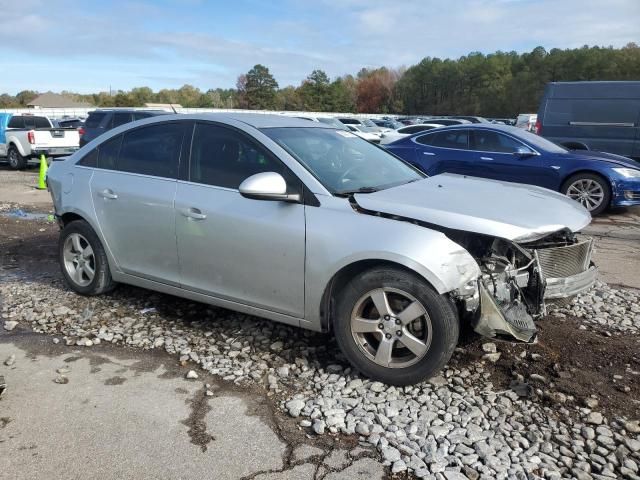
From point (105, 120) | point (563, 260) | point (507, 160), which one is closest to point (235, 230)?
point (563, 260)

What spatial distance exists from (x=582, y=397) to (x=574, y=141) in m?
10.1

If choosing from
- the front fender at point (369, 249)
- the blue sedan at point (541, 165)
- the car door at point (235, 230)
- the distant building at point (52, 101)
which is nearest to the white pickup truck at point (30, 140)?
the blue sedan at point (541, 165)

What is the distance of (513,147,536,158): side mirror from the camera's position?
9.23 m

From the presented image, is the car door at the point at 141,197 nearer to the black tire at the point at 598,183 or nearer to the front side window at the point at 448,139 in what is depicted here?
the front side window at the point at 448,139

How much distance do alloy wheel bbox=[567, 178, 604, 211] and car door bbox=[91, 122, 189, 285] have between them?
7.19 metres

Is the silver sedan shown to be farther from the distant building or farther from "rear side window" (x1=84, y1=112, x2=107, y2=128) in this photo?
the distant building

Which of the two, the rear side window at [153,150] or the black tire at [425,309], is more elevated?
the rear side window at [153,150]

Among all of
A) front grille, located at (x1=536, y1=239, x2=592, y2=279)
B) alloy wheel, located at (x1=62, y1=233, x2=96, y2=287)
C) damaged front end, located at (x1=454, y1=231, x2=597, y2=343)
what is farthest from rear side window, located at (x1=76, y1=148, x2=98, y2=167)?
front grille, located at (x1=536, y1=239, x2=592, y2=279)

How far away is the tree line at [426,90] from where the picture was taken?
77.5m

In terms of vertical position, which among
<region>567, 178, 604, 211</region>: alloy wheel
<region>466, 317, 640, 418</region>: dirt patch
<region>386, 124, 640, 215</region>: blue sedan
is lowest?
<region>466, 317, 640, 418</region>: dirt patch

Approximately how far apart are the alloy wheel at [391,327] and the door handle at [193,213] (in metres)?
1.38

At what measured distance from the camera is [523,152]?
30.4 ft

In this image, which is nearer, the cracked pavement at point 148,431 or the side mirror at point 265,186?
the cracked pavement at point 148,431

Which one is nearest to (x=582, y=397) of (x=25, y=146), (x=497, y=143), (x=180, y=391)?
(x=180, y=391)
